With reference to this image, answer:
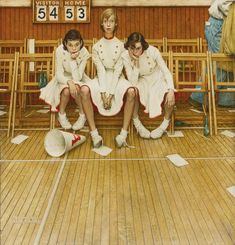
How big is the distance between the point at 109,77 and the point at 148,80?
413mm

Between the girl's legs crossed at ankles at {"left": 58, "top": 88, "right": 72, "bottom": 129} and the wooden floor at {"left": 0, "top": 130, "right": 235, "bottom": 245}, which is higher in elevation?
the girl's legs crossed at ankles at {"left": 58, "top": 88, "right": 72, "bottom": 129}

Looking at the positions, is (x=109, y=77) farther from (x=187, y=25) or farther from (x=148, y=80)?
(x=187, y=25)

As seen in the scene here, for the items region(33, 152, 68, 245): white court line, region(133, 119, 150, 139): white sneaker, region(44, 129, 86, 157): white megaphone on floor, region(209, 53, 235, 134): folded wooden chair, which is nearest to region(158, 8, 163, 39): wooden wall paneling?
region(209, 53, 235, 134): folded wooden chair

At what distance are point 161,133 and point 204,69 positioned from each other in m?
0.97

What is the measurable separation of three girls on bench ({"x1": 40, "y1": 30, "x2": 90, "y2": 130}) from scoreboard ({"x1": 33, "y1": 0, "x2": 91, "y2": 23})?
199 cm

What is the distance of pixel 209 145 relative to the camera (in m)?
4.06

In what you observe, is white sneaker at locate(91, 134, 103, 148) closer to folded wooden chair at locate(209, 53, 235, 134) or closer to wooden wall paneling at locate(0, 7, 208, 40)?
folded wooden chair at locate(209, 53, 235, 134)

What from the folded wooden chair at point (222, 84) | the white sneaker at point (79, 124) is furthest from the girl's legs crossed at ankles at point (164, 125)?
the white sneaker at point (79, 124)

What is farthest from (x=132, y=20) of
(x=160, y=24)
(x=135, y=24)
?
(x=160, y=24)

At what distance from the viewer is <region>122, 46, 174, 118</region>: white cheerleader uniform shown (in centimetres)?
421

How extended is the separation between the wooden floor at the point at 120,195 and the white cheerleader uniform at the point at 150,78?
40 cm

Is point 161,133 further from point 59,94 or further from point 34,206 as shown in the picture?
point 34,206

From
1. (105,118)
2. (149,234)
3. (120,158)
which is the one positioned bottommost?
(149,234)

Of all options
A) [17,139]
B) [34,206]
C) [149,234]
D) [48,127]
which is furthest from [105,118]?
[149,234]
